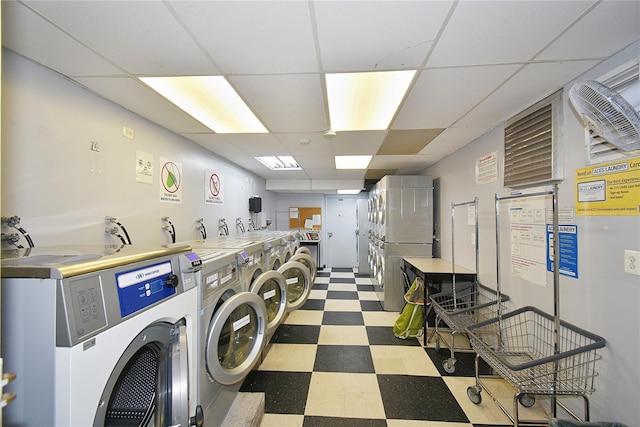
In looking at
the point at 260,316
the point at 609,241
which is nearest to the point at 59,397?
the point at 260,316

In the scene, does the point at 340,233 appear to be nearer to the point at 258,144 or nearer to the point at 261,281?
the point at 258,144

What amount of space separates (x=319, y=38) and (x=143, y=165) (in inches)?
66.4

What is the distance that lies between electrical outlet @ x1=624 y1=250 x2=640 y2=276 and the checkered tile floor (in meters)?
1.21

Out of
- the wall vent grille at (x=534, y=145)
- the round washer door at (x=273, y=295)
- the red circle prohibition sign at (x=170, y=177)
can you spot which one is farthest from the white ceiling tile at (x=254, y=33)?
the wall vent grille at (x=534, y=145)

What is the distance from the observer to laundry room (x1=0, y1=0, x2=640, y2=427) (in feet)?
3.01

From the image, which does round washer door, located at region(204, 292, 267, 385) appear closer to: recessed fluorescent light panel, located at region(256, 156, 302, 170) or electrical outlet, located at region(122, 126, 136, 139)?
electrical outlet, located at region(122, 126, 136, 139)

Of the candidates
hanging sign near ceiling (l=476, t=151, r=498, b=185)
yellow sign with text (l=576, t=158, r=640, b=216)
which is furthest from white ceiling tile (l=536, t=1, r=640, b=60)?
hanging sign near ceiling (l=476, t=151, r=498, b=185)

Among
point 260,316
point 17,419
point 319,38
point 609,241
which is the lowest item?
point 260,316

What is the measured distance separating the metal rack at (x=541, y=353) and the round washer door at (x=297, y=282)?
5.28 feet

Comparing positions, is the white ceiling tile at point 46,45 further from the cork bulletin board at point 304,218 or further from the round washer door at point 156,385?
the cork bulletin board at point 304,218

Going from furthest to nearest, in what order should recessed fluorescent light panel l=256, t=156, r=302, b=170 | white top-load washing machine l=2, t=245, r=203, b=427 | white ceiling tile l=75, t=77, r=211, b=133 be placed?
recessed fluorescent light panel l=256, t=156, r=302, b=170 → white ceiling tile l=75, t=77, r=211, b=133 → white top-load washing machine l=2, t=245, r=203, b=427

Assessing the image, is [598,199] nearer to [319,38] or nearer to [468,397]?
[468,397]

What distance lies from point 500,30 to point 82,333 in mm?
1880

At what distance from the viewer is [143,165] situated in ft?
6.74
